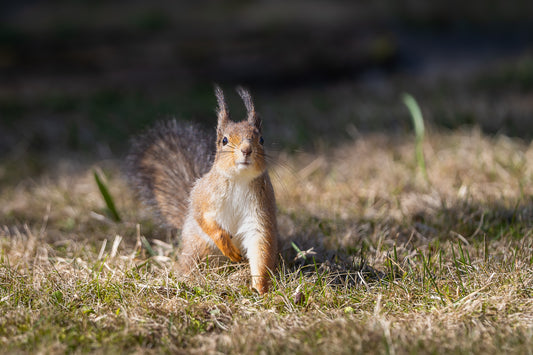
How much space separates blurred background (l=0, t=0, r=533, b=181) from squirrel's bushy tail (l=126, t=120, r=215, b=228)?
1.33 m

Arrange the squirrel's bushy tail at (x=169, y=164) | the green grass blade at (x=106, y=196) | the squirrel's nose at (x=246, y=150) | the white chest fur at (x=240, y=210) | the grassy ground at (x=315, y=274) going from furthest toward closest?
the green grass blade at (x=106, y=196), the squirrel's bushy tail at (x=169, y=164), the white chest fur at (x=240, y=210), the squirrel's nose at (x=246, y=150), the grassy ground at (x=315, y=274)

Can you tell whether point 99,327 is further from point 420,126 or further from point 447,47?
point 447,47

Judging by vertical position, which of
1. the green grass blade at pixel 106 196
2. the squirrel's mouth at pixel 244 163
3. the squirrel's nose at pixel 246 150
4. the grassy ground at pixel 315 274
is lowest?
the grassy ground at pixel 315 274

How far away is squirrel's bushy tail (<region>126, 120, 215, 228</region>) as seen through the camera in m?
2.42

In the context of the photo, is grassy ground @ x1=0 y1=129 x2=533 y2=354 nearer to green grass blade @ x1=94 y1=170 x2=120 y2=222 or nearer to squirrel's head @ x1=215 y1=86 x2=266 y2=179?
green grass blade @ x1=94 y1=170 x2=120 y2=222

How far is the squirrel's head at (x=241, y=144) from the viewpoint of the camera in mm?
1855

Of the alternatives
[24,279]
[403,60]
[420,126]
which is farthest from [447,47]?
[24,279]

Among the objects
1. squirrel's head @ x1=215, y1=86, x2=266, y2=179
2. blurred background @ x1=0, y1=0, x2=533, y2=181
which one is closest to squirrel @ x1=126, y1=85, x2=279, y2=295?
squirrel's head @ x1=215, y1=86, x2=266, y2=179

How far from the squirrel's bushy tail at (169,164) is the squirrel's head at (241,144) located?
0.33 m

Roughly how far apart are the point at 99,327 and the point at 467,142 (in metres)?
2.85

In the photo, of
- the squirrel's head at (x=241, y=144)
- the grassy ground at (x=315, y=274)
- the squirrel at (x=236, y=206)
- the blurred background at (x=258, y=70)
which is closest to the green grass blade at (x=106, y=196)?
the grassy ground at (x=315, y=274)

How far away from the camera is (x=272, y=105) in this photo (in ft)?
17.0

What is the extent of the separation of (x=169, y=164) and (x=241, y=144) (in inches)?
28.3

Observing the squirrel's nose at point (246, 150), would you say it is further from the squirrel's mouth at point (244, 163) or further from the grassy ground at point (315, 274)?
the grassy ground at point (315, 274)
